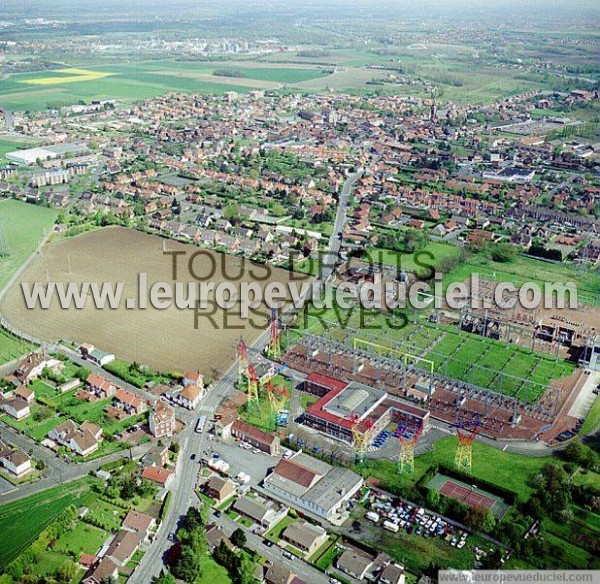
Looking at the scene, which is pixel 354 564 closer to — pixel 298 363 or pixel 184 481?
pixel 184 481

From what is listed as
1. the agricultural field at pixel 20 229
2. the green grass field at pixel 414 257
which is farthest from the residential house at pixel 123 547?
the green grass field at pixel 414 257

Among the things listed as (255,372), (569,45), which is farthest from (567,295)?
(569,45)

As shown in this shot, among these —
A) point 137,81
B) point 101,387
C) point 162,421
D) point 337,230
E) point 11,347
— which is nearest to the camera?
point 162,421

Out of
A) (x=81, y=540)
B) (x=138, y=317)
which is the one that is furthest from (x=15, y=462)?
(x=138, y=317)

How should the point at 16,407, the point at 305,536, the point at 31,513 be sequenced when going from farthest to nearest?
1. the point at 16,407
2. the point at 31,513
3. the point at 305,536

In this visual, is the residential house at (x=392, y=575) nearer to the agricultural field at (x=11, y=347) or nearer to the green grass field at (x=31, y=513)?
the green grass field at (x=31, y=513)

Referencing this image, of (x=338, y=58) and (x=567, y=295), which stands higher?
(x=338, y=58)

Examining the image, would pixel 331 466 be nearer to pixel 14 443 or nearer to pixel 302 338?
pixel 302 338
